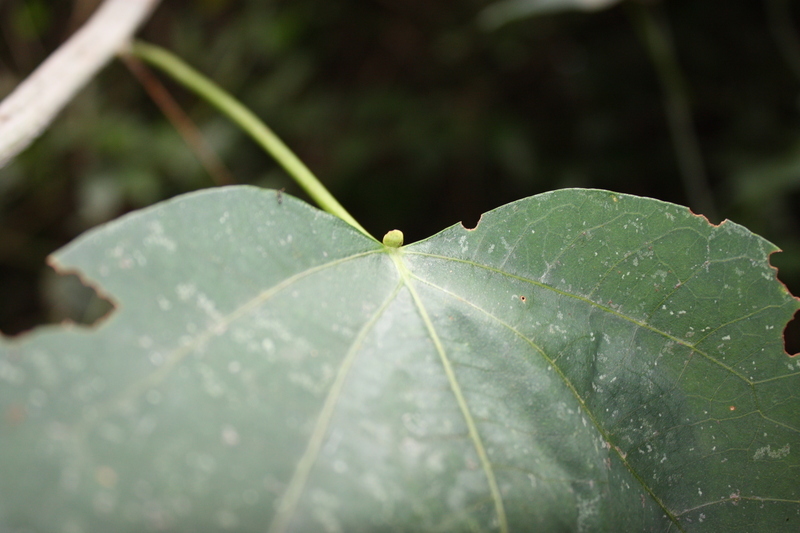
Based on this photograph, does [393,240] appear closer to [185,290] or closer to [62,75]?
[185,290]

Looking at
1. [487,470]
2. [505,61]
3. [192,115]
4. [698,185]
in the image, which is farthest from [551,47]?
[487,470]

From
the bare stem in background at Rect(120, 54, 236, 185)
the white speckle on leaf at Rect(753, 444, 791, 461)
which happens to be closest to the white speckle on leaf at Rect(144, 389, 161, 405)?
the white speckle on leaf at Rect(753, 444, 791, 461)

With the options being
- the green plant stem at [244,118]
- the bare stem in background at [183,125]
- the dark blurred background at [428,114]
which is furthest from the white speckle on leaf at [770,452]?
the dark blurred background at [428,114]

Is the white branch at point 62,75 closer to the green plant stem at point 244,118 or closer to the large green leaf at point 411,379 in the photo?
the green plant stem at point 244,118

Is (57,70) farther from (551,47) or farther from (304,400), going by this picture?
(551,47)

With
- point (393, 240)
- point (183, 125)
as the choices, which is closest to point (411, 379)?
point (393, 240)

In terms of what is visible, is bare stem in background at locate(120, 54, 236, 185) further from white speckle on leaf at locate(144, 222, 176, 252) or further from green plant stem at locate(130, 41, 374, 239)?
white speckle on leaf at locate(144, 222, 176, 252)

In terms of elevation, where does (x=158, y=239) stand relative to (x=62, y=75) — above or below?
below
